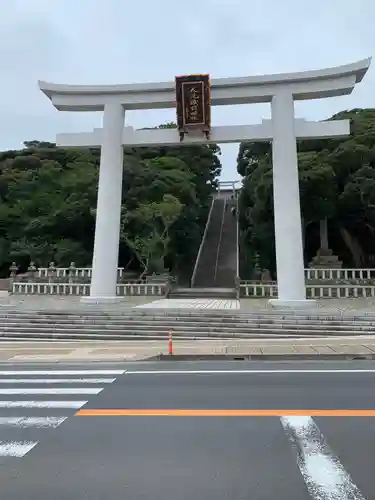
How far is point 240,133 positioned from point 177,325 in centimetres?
920

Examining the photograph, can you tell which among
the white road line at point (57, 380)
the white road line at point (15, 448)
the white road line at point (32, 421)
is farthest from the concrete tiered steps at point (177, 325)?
the white road line at point (15, 448)

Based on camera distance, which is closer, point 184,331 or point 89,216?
point 184,331

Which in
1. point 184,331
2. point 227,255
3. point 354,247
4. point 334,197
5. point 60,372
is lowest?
point 60,372

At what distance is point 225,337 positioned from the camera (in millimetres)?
15047

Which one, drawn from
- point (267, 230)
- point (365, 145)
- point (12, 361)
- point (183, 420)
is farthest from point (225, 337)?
point (365, 145)

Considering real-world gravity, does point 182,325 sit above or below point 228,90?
below

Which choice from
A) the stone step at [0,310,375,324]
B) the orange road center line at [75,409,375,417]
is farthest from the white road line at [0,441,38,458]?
the stone step at [0,310,375,324]

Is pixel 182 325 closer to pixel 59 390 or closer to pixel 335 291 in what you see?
pixel 59 390

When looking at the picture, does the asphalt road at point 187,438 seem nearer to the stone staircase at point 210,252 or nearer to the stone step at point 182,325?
the stone step at point 182,325

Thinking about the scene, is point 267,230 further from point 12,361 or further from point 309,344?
point 12,361

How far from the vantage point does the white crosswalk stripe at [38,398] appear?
5133 millimetres

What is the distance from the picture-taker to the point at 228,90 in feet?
64.2

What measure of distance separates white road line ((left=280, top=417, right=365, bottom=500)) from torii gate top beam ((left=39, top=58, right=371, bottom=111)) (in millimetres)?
16770

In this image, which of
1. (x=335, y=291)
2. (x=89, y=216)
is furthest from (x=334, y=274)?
(x=89, y=216)
